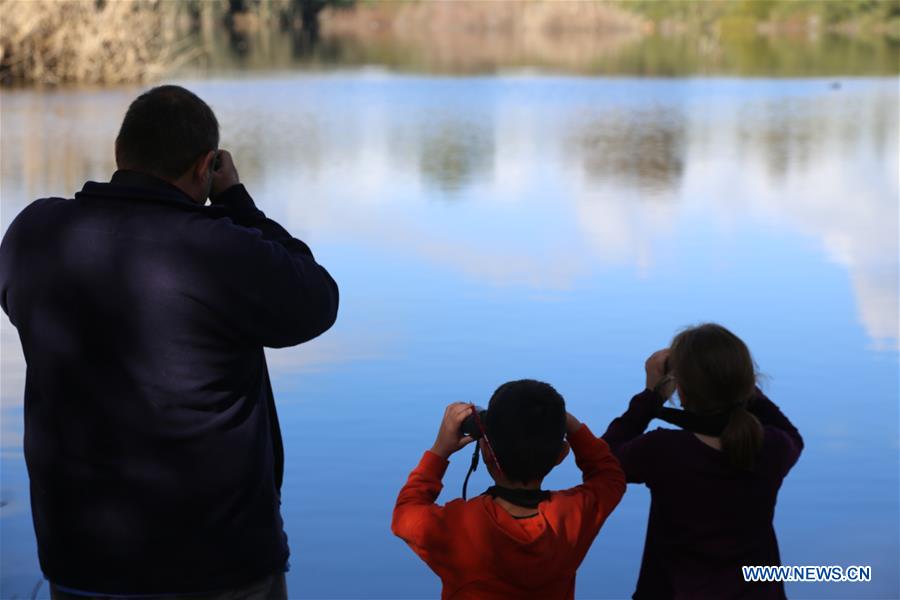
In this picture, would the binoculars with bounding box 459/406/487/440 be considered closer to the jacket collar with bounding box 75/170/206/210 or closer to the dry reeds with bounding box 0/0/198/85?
the jacket collar with bounding box 75/170/206/210

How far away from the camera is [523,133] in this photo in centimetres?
1286

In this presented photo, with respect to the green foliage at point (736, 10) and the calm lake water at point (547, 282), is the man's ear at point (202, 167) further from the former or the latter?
the green foliage at point (736, 10)

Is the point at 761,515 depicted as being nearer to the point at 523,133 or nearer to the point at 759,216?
the point at 759,216

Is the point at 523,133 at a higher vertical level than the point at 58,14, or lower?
lower

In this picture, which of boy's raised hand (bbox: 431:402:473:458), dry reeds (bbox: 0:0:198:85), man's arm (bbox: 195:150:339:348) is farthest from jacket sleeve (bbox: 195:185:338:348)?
dry reeds (bbox: 0:0:198:85)

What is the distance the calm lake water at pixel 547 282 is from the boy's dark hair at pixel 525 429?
4.11 feet

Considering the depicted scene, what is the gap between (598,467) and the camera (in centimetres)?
195

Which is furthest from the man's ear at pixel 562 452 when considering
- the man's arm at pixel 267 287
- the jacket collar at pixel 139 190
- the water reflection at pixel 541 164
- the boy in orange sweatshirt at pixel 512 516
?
the water reflection at pixel 541 164

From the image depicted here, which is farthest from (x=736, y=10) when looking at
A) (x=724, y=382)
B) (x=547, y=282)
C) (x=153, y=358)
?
(x=153, y=358)

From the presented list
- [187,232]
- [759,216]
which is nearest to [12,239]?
[187,232]

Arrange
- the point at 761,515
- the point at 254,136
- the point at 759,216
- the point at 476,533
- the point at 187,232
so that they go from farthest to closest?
the point at 254,136, the point at 759,216, the point at 761,515, the point at 476,533, the point at 187,232

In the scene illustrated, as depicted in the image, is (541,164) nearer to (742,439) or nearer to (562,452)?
(742,439)

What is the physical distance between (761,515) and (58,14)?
48.7ft

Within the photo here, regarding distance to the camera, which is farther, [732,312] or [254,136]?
[254,136]
